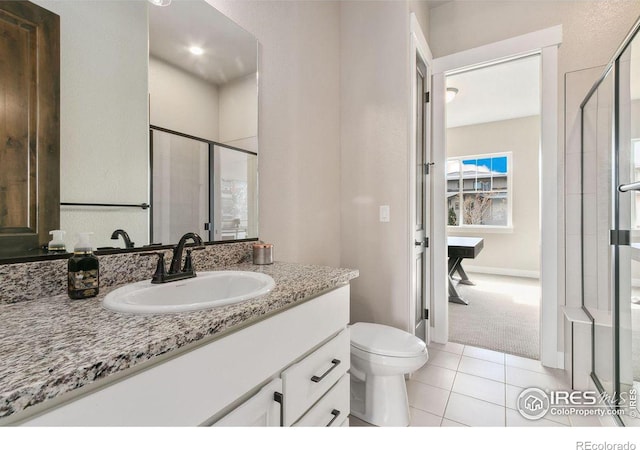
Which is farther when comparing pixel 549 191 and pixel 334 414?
pixel 549 191

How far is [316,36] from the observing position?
202cm

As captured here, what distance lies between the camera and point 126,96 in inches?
41.9

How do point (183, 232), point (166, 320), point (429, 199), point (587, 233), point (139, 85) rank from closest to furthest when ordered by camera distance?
point (166, 320), point (139, 85), point (183, 232), point (587, 233), point (429, 199)

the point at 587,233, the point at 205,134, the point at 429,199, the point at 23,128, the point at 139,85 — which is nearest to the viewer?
the point at 23,128

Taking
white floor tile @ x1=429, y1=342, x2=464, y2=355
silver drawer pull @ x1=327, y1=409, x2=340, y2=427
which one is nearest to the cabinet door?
silver drawer pull @ x1=327, y1=409, x2=340, y2=427

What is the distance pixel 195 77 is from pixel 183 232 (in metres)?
0.69

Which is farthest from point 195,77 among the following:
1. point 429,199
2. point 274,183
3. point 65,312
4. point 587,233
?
point 587,233

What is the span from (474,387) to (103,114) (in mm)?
2416

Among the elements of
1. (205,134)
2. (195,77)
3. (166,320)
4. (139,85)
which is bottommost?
(166,320)

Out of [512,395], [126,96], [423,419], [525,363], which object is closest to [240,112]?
[126,96]

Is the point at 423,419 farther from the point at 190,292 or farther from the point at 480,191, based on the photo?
the point at 480,191

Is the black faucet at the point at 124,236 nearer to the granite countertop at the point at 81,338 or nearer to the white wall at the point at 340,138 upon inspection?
the granite countertop at the point at 81,338

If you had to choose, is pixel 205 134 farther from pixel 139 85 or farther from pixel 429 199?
pixel 429 199

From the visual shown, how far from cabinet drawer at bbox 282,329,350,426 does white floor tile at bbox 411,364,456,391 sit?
3.48ft
